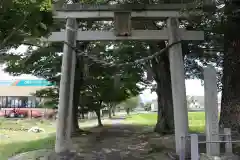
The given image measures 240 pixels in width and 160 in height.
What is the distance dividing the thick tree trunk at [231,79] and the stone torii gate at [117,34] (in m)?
1.13

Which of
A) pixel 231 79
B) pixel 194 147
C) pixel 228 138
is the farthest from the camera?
pixel 231 79

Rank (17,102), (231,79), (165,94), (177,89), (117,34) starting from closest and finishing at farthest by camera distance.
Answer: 1. (231,79)
2. (177,89)
3. (117,34)
4. (165,94)
5. (17,102)

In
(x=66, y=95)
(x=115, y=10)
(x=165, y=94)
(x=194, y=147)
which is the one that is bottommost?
(x=194, y=147)

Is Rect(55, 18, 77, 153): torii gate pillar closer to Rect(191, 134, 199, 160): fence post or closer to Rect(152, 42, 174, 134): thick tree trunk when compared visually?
Rect(191, 134, 199, 160): fence post

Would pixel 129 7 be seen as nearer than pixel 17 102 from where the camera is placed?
Yes

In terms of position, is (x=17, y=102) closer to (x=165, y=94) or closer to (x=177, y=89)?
(x=165, y=94)

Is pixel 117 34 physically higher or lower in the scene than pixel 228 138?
higher

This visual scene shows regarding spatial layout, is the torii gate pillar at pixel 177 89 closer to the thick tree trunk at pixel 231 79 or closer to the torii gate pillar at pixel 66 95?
the thick tree trunk at pixel 231 79

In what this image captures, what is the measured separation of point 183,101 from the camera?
28.9 ft

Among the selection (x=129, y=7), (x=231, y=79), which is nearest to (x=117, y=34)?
(x=129, y=7)

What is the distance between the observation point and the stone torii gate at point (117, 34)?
9.12m

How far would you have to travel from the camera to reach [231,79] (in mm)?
8734

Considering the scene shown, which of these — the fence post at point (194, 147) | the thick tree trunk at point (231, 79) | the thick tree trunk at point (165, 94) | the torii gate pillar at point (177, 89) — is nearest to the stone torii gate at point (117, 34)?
the torii gate pillar at point (177, 89)

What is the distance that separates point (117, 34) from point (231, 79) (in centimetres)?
381
